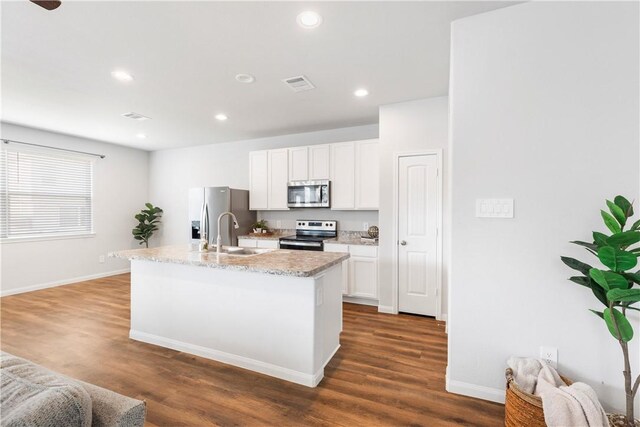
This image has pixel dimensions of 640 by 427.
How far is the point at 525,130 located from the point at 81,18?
3.15 m

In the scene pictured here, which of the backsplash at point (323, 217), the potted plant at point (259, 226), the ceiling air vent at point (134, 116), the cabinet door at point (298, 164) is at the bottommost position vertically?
the potted plant at point (259, 226)

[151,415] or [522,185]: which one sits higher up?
[522,185]

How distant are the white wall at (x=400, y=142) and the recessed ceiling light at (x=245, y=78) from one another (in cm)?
167

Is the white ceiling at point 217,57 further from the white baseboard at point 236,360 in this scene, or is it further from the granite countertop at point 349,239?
the white baseboard at point 236,360

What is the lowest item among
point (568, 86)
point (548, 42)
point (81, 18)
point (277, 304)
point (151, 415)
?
point (151, 415)

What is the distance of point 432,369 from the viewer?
7.79 feet

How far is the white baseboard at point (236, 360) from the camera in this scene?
2.19m

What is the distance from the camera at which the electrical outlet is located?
180 cm

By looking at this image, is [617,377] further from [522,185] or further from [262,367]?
[262,367]

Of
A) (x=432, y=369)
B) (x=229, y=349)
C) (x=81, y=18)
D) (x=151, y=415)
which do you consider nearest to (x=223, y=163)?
(x=81, y=18)

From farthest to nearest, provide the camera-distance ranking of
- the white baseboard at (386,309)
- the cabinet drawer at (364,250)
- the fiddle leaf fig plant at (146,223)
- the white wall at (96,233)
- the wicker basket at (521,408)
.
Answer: the fiddle leaf fig plant at (146,223), the white wall at (96,233), the cabinet drawer at (364,250), the white baseboard at (386,309), the wicker basket at (521,408)

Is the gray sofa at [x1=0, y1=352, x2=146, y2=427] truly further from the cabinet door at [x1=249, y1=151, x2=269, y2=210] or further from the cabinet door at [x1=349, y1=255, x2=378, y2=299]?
the cabinet door at [x1=249, y1=151, x2=269, y2=210]

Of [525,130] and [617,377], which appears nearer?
[617,377]

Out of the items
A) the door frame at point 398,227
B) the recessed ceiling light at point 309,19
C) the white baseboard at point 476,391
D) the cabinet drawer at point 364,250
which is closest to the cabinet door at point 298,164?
the cabinet drawer at point 364,250
